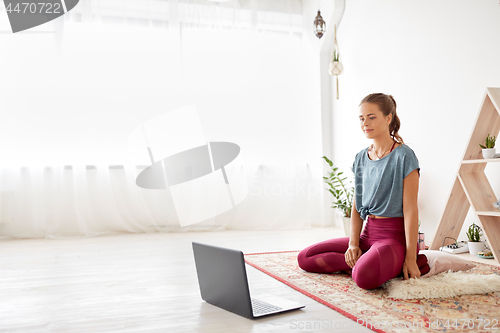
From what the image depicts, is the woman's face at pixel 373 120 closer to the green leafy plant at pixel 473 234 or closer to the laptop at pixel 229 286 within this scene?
the laptop at pixel 229 286

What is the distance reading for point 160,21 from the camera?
171 inches

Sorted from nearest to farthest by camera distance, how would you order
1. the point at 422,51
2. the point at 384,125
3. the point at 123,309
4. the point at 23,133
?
the point at 123,309 < the point at 384,125 < the point at 422,51 < the point at 23,133

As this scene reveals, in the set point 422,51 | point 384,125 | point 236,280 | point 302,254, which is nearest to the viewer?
point 236,280

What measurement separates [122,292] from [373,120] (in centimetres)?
134

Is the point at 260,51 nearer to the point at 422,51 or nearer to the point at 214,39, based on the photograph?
the point at 214,39

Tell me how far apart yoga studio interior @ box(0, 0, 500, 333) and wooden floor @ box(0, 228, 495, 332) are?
0.02 metres

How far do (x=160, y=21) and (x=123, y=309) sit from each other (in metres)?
3.35

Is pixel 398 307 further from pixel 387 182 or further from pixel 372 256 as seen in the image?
pixel 387 182

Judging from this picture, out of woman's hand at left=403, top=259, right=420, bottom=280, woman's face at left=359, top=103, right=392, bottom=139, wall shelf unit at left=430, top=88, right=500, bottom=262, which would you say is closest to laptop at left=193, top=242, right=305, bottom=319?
woman's hand at left=403, top=259, right=420, bottom=280

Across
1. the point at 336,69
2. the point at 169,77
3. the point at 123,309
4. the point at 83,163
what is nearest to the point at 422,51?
the point at 336,69

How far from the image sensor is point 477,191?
2.53 m

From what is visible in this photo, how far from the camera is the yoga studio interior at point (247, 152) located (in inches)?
75.7

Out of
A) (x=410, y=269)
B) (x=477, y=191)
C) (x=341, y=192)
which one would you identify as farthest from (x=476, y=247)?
(x=341, y=192)

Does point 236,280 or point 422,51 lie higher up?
point 422,51
